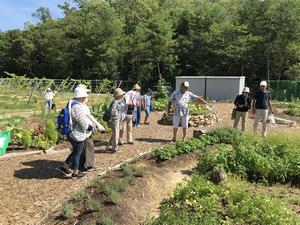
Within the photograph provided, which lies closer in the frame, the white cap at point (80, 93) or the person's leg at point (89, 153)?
the white cap at point (80, 93)

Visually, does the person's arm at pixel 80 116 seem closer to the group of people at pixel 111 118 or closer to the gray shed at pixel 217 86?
the group of people at pixel 111 118

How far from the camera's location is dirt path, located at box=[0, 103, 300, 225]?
6.06m

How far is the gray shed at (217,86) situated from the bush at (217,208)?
19933 mm

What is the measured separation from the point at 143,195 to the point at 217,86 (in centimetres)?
2046

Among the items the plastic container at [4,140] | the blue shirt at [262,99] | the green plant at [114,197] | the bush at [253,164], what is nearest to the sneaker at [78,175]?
the green plant at [114,197]

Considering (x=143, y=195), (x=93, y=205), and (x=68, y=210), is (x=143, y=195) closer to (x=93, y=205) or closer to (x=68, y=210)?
(x=93, y=205)

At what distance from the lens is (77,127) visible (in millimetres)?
7383

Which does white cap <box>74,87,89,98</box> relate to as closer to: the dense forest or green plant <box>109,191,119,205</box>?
green plant <box>109,191,119,205</box>

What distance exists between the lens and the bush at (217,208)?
5254 millimetres

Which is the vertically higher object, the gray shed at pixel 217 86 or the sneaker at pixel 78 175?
the gray shed at pixel 217 86

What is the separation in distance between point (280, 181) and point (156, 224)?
12.1 ft

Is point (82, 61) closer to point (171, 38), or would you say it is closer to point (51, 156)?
point (171, 38)

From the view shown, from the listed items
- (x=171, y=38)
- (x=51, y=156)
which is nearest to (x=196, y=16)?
(x=171, y=38)

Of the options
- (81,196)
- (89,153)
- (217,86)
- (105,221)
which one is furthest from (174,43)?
(105,221)
